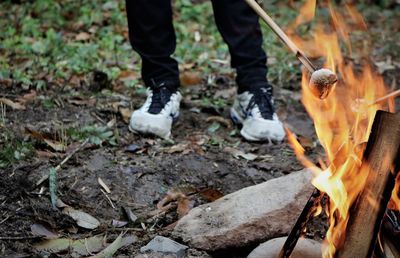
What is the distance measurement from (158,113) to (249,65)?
55 centimetres

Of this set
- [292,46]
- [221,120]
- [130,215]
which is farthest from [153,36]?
[292,46]

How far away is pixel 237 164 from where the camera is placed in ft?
9.89

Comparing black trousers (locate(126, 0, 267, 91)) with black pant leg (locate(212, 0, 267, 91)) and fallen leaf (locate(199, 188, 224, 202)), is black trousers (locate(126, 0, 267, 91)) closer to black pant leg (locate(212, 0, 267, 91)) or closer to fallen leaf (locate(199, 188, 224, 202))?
black pant leg (locate(212, 0, 267, 91))

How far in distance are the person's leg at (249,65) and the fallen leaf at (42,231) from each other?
4.26 feet

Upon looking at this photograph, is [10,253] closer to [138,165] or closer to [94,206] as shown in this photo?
[94,206]

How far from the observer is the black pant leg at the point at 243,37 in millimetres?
3184

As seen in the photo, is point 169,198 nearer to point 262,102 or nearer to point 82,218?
point 82,218

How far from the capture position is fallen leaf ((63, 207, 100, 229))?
243 centimetres

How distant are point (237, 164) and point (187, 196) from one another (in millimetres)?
411

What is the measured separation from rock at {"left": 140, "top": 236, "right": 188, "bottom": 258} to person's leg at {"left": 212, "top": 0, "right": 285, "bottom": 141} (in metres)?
1.18

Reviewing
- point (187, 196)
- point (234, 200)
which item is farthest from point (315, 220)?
point (187, 196)

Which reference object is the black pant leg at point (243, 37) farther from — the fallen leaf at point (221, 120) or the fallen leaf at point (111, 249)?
the fallen leaf at point (111, 249)

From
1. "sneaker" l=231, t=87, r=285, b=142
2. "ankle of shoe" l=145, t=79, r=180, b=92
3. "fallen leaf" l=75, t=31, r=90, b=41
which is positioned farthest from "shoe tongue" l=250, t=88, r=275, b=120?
"fallen leaf" l=75, t=31, r=90, b=41

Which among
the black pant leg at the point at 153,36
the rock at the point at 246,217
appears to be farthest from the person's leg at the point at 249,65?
the rock at the point at 246,217
